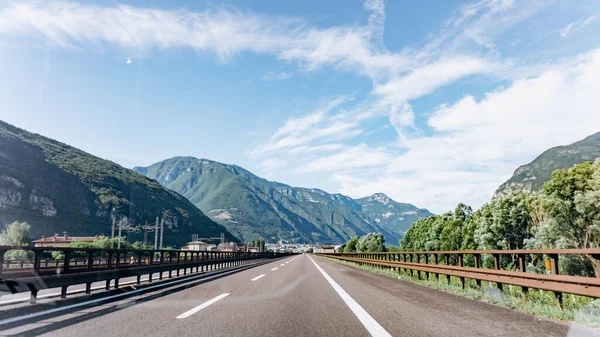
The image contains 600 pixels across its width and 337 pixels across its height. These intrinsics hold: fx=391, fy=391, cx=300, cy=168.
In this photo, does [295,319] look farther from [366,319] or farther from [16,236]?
[16,236]

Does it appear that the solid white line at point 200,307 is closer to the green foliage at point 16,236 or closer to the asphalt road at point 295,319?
the asphalt road at point 295,319

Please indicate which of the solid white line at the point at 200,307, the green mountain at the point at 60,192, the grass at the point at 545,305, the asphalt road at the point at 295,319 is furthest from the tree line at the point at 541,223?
the green mountain at the point at 60,192

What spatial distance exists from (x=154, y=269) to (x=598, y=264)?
514 inches

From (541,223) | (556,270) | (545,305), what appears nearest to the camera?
(556,270)

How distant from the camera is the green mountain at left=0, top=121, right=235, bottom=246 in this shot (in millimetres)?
128500

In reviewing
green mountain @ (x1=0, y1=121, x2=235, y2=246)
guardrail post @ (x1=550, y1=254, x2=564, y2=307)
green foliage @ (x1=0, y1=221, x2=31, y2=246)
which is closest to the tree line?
guardrail post @ (x1=550, y1=254, x2=564, y2=307)

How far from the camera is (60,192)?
142625 mm

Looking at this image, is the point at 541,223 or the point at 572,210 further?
the point at 541,223

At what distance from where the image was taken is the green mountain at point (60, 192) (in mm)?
128500

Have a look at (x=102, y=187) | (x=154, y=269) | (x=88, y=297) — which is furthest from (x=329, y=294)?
(x=102, y=187)

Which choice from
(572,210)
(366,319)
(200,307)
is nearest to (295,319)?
(366,319)

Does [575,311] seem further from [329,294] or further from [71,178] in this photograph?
[71,178]

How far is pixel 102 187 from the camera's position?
A: 17100 centimetres

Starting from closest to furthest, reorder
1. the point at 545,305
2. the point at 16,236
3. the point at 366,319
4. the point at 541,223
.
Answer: the point at 366,319, the point at 545,305, the point at 541,223, the point at 16,236
